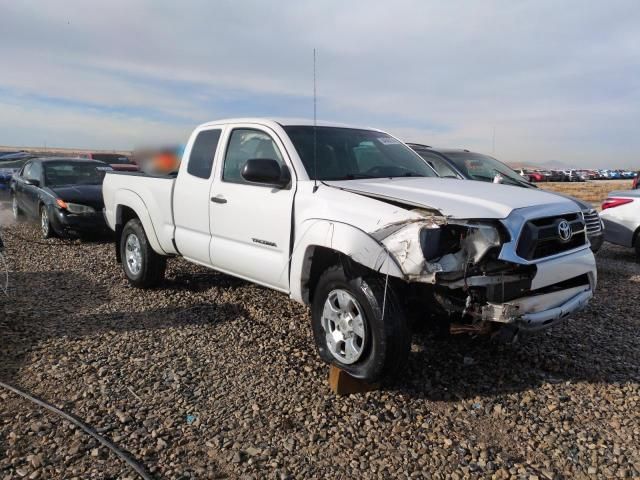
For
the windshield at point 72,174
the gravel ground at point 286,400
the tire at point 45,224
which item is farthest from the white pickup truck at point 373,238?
the windshield at point 72,174

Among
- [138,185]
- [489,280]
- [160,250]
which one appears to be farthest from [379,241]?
[138,185]

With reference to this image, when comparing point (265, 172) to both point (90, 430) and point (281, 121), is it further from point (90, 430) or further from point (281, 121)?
point (90, 430)

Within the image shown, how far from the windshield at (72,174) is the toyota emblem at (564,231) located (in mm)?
9327

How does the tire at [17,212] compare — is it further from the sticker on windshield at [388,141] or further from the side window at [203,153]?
the sticker on windshield at [388,141]

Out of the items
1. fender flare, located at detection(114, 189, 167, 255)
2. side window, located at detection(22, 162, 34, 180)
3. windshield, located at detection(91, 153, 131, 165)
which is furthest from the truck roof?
windshield, located at detection(91, 153, 131, 165)

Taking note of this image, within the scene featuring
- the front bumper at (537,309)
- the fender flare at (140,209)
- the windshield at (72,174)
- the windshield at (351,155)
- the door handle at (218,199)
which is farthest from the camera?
the windshield at (72,174)

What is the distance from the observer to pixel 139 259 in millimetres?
6281

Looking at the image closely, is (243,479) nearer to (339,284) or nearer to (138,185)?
(339,284)

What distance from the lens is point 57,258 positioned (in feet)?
26.7

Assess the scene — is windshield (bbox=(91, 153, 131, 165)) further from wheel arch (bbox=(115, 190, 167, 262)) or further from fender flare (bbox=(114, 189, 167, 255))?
fender flare (bbox=(114, 189, 167, 255))

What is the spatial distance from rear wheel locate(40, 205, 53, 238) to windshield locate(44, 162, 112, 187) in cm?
64

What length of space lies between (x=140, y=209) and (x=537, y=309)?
4527 mm

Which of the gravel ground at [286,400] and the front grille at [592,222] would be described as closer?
the gravel ground at [286,400]

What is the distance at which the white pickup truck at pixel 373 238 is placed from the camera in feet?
10.8
